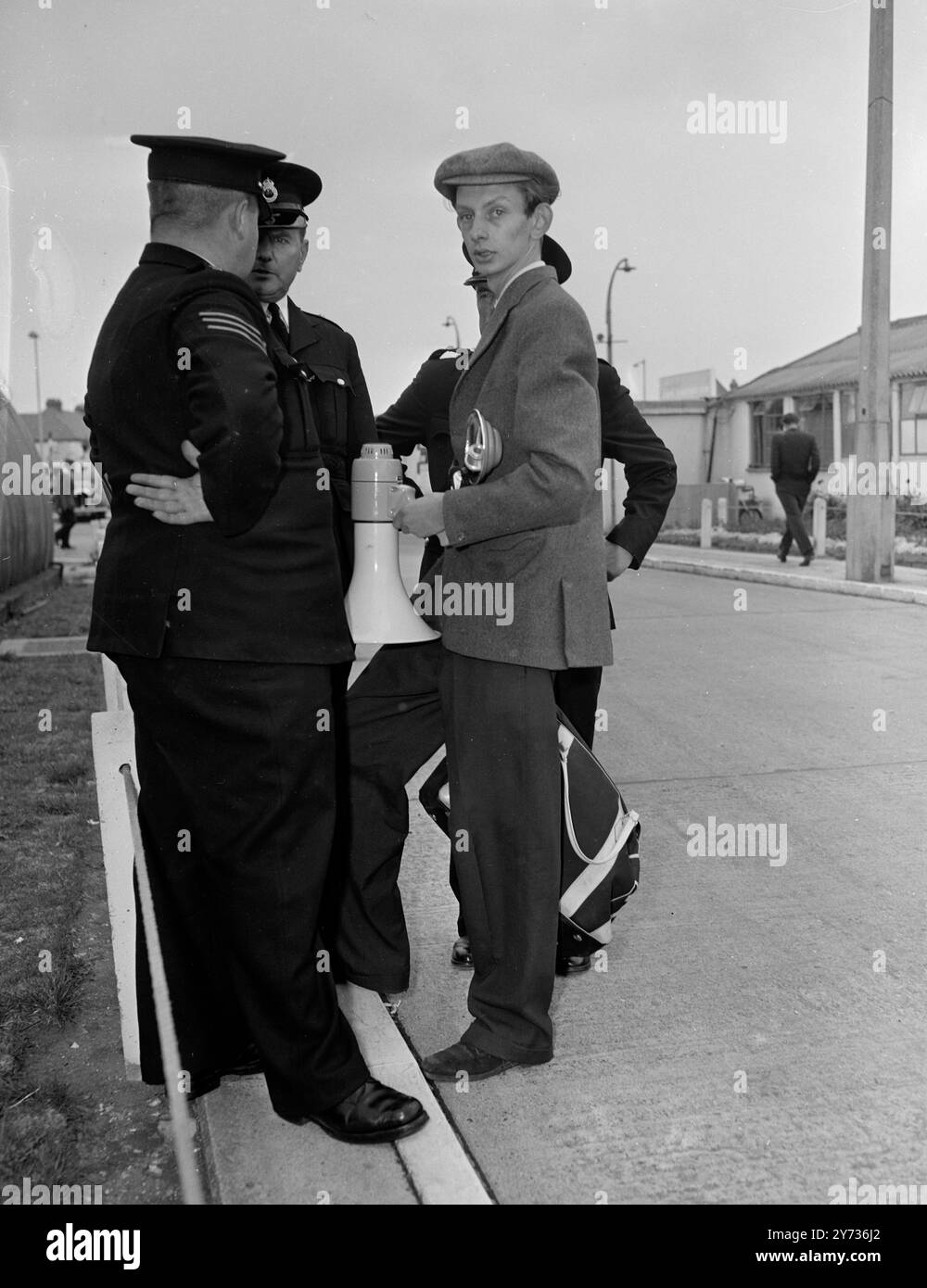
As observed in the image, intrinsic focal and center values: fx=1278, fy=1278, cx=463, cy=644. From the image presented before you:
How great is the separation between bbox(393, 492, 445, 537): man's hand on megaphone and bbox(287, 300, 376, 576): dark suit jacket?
176 millimetres

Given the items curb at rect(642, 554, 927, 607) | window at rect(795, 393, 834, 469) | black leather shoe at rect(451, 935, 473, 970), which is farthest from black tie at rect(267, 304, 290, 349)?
window at rect(795, 393, 834, 469)

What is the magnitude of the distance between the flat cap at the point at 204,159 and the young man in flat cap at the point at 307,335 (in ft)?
0.74

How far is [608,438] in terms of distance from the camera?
3773 millimetres

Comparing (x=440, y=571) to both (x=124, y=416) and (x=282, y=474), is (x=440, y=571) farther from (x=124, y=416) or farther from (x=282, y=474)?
(x=124, y=416)

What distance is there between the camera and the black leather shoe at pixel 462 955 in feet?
12.0

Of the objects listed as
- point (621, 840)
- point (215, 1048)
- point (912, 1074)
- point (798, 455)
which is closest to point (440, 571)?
point (621, 840)

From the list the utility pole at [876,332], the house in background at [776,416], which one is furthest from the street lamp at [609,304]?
the utility pole at [876,332]

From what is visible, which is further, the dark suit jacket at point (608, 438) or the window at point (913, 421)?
the window at point (913, 421)

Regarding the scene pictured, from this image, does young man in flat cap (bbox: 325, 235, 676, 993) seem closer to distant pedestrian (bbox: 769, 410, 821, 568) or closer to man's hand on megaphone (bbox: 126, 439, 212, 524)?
man's hand on megaphone (bbox: 126, 439, 212, 524)

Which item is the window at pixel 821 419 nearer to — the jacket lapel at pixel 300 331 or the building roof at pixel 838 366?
the building roof at pixel 838 366

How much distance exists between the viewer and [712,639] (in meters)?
10.3

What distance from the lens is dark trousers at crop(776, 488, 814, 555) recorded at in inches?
665

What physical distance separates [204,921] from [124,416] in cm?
112

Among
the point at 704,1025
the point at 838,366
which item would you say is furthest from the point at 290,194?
the point at 838,366
